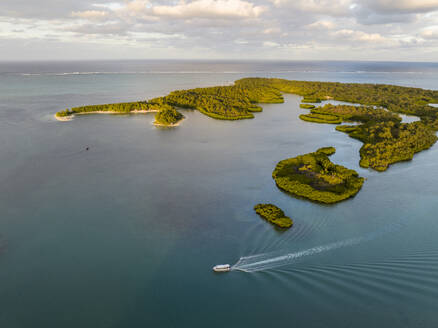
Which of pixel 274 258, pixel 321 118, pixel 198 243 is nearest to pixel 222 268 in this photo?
pixel 198 243

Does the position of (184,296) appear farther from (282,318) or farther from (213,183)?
(213,183)

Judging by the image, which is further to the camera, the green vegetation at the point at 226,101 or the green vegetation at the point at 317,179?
the green vegetation at the point at 226,101

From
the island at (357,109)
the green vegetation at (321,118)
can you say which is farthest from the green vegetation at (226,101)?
the green vegetation at (321,118)

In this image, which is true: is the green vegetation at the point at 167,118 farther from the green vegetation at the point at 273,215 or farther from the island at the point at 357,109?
the green vegetation at the point at 273,215

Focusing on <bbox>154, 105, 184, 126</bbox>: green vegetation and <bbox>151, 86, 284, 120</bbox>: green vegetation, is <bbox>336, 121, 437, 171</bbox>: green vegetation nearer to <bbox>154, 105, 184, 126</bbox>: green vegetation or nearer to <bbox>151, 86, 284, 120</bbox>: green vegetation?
<bbox>151, 86, 284, 120</bbox>: green vegetation

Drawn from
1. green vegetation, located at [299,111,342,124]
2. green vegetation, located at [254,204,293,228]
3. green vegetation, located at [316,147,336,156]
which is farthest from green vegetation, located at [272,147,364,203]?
green vegetation, located at [299,111,342,124]

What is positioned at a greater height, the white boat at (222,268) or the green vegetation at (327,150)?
the green vegetation at (327,150)
